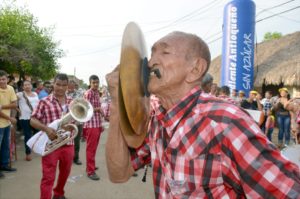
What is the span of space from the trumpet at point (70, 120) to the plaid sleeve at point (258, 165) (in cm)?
315

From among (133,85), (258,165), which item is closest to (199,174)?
(258,165)

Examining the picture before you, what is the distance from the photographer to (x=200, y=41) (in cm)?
139

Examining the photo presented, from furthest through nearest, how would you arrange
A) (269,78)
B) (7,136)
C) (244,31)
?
(269,78) < (244,31) < (7,136)

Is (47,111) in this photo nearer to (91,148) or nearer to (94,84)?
(91,148)

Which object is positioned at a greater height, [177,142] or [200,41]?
[200,41]

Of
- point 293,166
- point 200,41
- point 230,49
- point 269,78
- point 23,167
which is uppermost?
point 230,49

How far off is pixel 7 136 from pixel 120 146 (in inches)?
216

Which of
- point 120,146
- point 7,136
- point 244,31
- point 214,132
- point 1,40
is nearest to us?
point 214,132

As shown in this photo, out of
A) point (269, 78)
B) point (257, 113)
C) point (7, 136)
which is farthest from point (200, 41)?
point (269, 78)

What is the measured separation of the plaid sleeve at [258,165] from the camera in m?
0.98

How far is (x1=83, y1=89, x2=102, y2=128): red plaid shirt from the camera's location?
19.4 ft

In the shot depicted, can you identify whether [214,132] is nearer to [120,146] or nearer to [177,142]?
[177,142]

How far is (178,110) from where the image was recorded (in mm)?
1303

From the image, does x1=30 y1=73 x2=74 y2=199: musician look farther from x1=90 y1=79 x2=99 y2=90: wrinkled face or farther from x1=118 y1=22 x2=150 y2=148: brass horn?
x1=118 y1=22 x2=150 y2=148: brass horn
